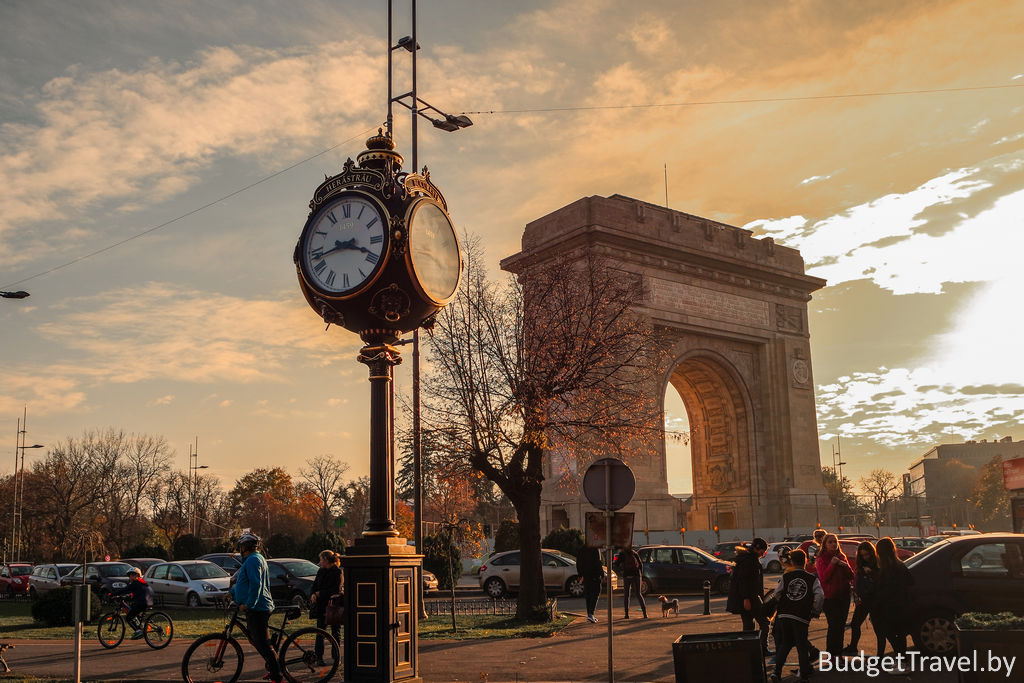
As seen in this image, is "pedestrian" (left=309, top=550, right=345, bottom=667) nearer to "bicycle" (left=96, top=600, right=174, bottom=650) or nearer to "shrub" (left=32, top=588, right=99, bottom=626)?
"bicycle" (left=96, top=600, right=174, bottom=650)

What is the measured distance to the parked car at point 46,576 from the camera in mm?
34281

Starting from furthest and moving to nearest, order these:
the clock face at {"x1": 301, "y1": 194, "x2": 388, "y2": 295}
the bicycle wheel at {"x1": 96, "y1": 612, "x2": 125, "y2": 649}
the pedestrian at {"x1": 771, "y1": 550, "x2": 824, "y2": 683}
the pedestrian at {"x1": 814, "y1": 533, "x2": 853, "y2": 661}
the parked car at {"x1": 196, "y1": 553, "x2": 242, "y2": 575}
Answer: the parked car at {"x1": 196, "y1": 553, "x2": 242, "y2": 575}, the bicycle wheel at {"x1": 96, "y1": 612, "x2": 125, "y2": 649}, the pedestrian at {"x1": 814, "y1": 533, "x2": 853, "y2": 661}, the pedestrian at {"x1": 771, "y1": 550, "x2": 824, "y2": 683}, the clock face at {"x1": 301, "y1": 194, "x2": 388, "y2": 295}

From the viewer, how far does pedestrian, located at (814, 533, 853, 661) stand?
1276cm

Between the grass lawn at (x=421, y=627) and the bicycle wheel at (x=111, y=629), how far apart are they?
1.66 metres

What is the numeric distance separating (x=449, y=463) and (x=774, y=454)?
3578 cm

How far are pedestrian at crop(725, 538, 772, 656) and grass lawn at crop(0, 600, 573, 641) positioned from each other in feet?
18.2

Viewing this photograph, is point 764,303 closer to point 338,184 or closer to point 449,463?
point 449,463

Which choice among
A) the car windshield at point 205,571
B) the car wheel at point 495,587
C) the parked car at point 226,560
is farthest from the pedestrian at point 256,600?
the parked car at point 226,560

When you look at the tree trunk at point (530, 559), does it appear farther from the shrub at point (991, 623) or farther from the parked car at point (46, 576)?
the parked car at point (46, 576)

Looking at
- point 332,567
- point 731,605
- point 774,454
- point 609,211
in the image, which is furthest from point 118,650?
point 774,454

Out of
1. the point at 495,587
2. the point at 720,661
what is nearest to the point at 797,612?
the point at 720,661

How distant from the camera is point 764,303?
5494 centimetres

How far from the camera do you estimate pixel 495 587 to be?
2944 cm

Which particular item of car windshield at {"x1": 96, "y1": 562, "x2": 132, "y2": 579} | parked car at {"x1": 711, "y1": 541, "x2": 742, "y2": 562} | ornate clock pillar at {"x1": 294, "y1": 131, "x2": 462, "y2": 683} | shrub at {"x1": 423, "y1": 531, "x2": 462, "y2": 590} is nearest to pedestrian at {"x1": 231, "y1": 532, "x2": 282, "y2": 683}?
ornate clock pillar at {"x1": 294, "y1": 131, "x2": 462, "y2": 683}
